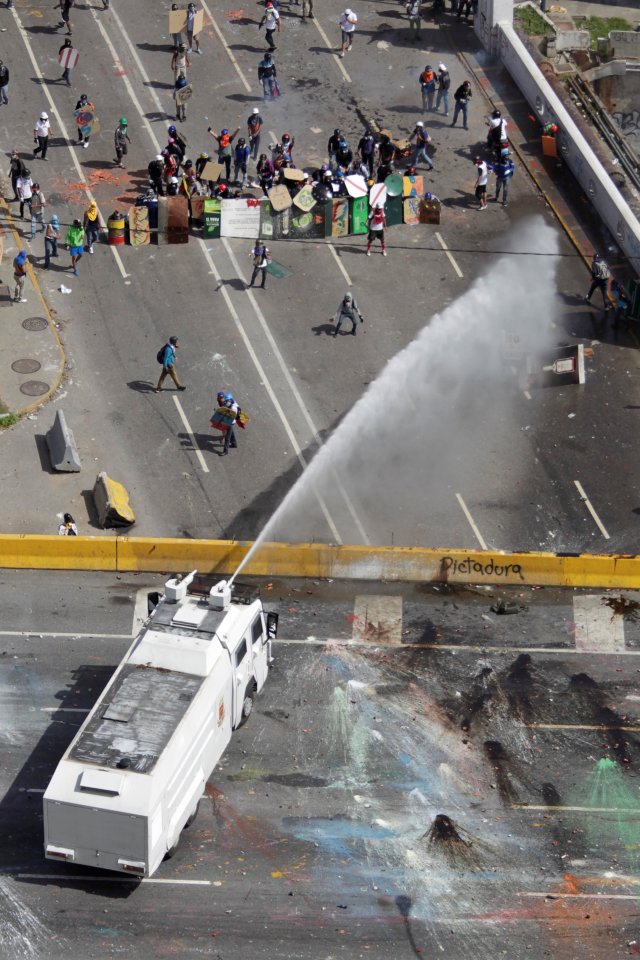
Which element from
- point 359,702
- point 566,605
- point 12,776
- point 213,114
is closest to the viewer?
point 12,776

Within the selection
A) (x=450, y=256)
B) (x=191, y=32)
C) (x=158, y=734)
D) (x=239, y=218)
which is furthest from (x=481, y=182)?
(x=158, y=734)

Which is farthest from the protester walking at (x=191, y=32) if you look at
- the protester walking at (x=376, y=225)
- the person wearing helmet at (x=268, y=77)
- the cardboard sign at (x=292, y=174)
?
the protester walking at (x=376, y=225)

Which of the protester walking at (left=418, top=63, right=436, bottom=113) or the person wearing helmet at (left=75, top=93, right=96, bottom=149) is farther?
the protester walking at (left=418, top=63, right=436, bottom=113)

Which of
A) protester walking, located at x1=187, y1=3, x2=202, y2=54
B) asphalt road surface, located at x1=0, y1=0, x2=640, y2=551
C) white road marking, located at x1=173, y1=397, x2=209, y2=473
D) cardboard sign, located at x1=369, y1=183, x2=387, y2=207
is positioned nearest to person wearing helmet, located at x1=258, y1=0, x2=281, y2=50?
asphalt road surface, located at x1=0, y1=0, x2=640, y2=551

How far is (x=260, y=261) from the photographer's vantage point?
141 feet

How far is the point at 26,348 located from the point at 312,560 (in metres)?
11.2

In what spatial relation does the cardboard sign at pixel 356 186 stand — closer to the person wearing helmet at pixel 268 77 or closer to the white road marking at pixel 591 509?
the person wearing helmet at pixel 268 77

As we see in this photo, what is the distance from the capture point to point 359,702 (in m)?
30.7

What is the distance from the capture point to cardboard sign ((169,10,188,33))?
50781 mm

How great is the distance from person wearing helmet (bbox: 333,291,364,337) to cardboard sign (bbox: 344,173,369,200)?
394cm

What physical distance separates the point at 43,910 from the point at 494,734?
920 centimetres

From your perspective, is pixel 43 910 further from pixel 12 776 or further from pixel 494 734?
pixel 494 734

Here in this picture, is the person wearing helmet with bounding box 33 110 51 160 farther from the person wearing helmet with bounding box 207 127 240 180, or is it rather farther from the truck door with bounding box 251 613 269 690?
the truck door with bounding box 251 613 269 690

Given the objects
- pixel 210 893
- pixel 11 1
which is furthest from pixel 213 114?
pixel 210 893
